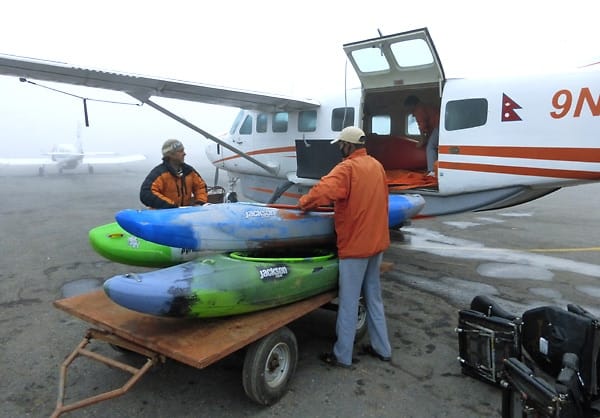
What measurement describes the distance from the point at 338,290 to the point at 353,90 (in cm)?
556

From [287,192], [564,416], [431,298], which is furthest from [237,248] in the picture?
[287,192]

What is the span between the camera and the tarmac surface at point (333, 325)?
3.43 meters

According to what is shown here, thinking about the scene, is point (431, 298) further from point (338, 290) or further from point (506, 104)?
point (506, 104)

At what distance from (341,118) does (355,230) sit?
18.1 feet

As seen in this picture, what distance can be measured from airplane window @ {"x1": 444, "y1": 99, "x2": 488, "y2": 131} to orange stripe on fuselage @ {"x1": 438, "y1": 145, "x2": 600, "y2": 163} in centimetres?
35

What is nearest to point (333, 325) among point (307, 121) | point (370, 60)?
point (370, 60)

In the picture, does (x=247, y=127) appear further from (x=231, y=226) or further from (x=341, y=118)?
(x=231, y=226)

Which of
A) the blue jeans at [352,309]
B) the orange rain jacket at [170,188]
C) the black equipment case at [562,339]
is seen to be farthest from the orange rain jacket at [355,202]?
the orange rain jacket at [170,188]

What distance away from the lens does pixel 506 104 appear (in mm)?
6711

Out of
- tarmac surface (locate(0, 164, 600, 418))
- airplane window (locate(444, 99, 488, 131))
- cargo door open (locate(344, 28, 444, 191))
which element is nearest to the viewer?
tarmac surface (locate(0, 164, 600, 418))

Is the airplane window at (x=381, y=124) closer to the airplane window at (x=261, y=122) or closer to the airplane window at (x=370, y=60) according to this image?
the airplane window at (x=370, y=60)

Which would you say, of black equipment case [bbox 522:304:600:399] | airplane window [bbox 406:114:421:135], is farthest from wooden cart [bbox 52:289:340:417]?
airplane window [bbox 406:114:421:135]

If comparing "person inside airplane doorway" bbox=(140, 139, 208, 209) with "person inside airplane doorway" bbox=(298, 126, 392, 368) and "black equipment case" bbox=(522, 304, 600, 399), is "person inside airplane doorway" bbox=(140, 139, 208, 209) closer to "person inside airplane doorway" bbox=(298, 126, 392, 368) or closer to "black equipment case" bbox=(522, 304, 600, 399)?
"person inside airplane doorway" bbox=(298, 126, 392, 368)

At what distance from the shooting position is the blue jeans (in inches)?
157
